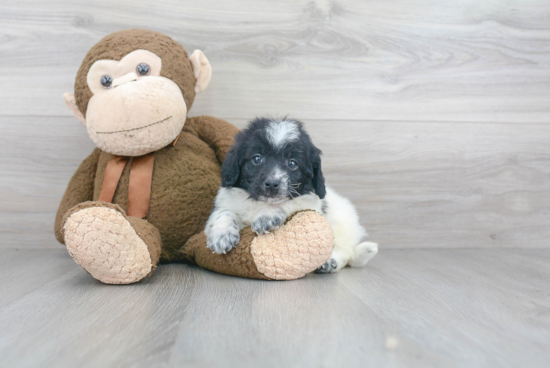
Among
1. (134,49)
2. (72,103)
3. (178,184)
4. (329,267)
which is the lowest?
(329,267)

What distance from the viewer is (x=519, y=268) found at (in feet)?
6.24

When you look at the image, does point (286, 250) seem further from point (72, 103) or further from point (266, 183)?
point (72, 103)

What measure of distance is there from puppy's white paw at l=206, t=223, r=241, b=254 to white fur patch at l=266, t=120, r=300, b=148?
1.18 ft

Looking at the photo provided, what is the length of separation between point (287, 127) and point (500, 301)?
94cm

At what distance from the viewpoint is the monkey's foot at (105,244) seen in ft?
4.46

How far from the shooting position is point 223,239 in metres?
1.53

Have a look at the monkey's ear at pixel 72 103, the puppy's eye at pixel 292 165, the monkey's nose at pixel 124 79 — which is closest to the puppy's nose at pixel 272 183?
the puppy's eye at pixel 292 165

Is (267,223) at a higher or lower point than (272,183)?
lower

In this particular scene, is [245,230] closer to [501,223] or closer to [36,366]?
[36,366]

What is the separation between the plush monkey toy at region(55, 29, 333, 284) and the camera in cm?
147

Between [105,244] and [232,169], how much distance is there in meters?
0.53

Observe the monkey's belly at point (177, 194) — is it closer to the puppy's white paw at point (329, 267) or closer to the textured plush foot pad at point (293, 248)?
the textured plush foot pad at point (293, 248)

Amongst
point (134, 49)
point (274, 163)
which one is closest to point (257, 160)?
point (274, 163)

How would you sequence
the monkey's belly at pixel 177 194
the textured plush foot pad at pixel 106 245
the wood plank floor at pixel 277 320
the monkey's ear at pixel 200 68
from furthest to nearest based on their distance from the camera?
the monkey's ear at pixel 200 68
the monkey's belly at pixel 177 194
the textured plush foot pad at pixel 106 245
the wood plank floor at pixel 277 320
